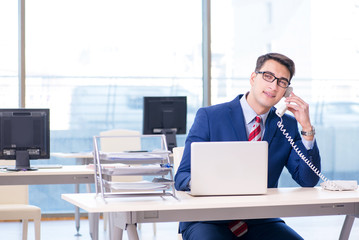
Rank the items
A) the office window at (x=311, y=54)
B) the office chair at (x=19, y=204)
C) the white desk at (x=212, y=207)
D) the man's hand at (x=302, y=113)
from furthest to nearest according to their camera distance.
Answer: the office window at (x=311, y=54)
the office chair at (x=19, y=204)
the man's hand at (x=302, y=113)
the white desk at (x=212, y=207)

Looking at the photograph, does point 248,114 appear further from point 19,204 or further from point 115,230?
point 19,204

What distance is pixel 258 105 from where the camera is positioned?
3123mm

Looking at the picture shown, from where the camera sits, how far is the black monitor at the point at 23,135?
15.8 feet

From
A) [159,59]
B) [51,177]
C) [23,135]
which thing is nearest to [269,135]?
[51,177]

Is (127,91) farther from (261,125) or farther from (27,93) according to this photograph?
(261,125)

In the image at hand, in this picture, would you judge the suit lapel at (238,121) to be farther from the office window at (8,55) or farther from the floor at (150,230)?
the office window at (8,55)

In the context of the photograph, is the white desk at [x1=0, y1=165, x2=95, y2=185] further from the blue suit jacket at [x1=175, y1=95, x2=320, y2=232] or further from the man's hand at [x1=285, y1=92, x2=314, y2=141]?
the man's hand at [x1=285, y1=92, x2=314, y2=141]

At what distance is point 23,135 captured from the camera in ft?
15.9

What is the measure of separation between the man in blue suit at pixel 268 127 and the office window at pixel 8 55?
469cm

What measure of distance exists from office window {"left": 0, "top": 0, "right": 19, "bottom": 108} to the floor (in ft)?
4.85

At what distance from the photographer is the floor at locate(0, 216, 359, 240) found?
6094 millimetres

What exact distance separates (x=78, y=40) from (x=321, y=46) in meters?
3.01

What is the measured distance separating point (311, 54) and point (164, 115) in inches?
90.9

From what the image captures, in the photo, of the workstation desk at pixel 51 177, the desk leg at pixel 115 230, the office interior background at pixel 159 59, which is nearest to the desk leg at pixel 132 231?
the desk leg at pixel 115 230
